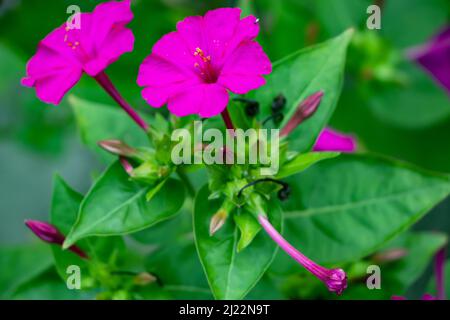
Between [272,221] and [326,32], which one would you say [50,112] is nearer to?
[326,32]

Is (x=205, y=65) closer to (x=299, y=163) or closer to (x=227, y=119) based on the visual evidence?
(x=227, y=119)

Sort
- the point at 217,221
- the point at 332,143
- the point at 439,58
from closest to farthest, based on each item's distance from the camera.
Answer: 1. the point at 217,221
2. the point at 332,143
3. the point at 439,58

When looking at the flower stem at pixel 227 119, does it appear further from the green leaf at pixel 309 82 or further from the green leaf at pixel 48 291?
the green leaf at pixel 48 291

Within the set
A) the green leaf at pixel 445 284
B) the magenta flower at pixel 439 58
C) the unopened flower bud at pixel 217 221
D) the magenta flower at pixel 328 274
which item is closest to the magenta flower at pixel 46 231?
the unopened flower bud at pixel 217 221

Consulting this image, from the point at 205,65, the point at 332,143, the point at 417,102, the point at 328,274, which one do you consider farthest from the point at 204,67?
the point at 417,102

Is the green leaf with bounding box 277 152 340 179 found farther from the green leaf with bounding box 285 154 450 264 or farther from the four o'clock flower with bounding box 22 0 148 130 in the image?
the four o'clock flower with bounding box 22 0 148 130

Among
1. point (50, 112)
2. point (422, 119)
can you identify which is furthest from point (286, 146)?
point (50, 112)
